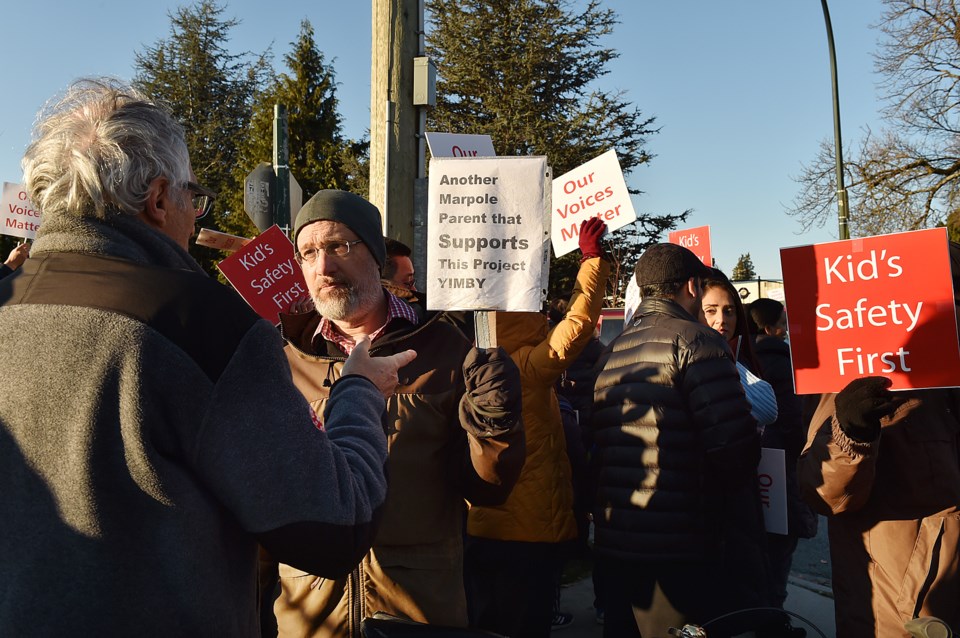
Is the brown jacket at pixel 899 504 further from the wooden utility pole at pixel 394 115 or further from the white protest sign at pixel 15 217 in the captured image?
the white protest sign at pixel 15 217

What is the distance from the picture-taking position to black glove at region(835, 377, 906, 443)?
7.63ft

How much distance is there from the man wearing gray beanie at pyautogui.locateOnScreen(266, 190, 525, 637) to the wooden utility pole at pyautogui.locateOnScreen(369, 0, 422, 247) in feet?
7.02

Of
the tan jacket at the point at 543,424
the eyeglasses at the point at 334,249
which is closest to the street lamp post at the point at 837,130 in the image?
the tan jacket at the point at 543,424

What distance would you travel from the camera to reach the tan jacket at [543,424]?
3.70 metres

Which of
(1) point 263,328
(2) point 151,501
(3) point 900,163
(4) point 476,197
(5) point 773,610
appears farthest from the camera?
(3) point 900,163

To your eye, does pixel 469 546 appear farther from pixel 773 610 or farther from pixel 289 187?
pixel 289 187

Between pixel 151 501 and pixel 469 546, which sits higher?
pixel 151 501

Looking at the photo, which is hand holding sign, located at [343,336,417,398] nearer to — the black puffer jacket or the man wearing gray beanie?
the man wearing gray beanie

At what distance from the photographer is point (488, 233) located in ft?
8.91

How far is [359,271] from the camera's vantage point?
2.64m

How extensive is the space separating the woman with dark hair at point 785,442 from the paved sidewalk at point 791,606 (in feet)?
1.84

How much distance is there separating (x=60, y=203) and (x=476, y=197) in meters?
1.47

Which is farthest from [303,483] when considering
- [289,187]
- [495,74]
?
[495,74]

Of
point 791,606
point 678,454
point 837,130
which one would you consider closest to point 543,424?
point 678,454
